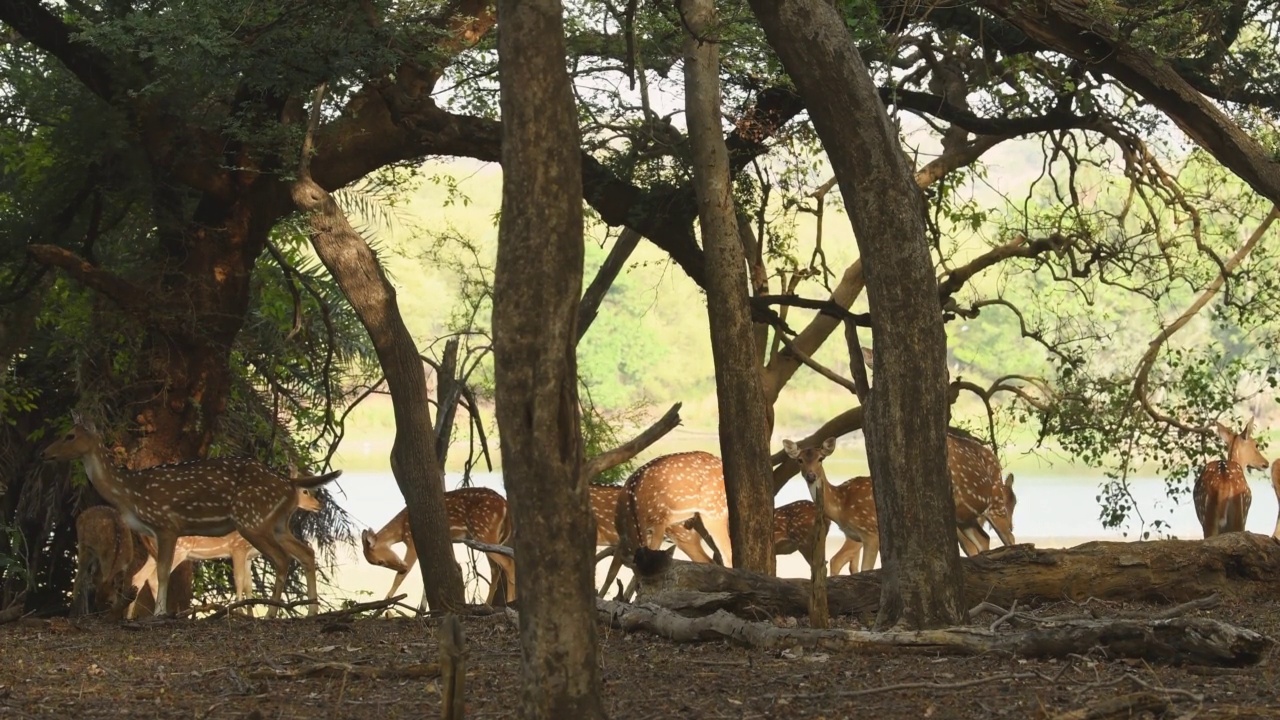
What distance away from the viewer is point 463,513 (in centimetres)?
1133

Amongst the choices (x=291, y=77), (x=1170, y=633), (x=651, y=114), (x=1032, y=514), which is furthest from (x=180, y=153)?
(x=1032, y=514)

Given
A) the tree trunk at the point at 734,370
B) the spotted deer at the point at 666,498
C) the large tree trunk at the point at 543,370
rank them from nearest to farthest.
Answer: the large tree trunk at the point at 543,370 < the tree trunk at the point at 734,370 < the spotted deer at the point at 666,498

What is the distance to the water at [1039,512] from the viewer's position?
30.7 meters

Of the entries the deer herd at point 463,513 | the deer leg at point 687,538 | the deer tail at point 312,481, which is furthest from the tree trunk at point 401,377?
the deer leg at point 687,538

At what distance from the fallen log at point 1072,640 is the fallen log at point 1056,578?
928mm

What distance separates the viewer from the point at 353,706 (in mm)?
5406

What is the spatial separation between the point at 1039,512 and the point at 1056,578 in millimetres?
29180

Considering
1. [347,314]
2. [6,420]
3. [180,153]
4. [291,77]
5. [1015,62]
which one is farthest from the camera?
[347,314]

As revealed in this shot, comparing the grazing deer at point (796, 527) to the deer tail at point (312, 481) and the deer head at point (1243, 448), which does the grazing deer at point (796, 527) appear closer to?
the deer head at point (1243, 448)

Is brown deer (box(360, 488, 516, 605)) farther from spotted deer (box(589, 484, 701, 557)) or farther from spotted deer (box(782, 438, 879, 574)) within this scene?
spotted deer (box(782, 438, 879, 574))

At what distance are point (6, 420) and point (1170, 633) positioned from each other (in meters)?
9.51

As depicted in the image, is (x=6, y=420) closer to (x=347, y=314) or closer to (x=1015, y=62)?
(x=347, y=314)

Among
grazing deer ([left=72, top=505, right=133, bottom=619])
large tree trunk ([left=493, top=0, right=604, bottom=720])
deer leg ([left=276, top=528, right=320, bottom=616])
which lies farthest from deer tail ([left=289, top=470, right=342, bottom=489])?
large tree trunk ([left=493, top=0, right=604, bottom=720])

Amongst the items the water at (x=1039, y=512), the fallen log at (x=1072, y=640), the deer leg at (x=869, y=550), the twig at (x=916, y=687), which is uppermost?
the water at (x=1039, y=512)
